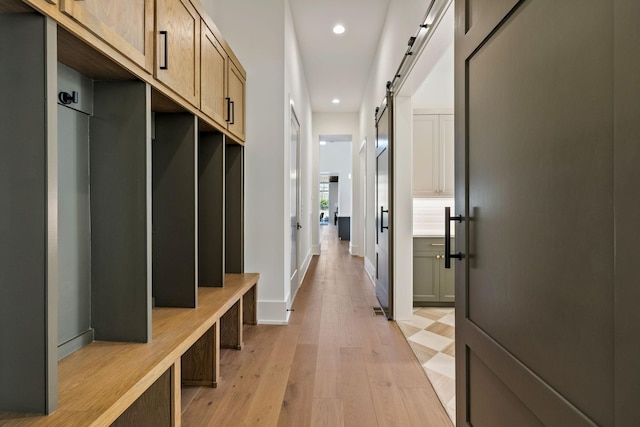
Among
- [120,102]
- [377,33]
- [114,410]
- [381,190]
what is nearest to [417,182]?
[381,190]

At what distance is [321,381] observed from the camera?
7.33 ft

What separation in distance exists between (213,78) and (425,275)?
9.47ft

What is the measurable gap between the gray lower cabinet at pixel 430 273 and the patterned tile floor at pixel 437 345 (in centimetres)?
17

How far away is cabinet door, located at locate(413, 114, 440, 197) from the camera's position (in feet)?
13.3

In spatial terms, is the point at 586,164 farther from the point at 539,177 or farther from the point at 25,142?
the point at 25,142

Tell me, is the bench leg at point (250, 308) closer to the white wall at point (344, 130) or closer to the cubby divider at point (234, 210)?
the cubby divider at point (234, 210)

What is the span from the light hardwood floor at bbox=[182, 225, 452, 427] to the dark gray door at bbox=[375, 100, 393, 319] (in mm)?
308

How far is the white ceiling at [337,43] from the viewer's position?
157 inches

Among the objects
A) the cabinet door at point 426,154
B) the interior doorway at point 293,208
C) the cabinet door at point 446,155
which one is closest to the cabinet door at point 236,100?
the interior doorway at point 293,208

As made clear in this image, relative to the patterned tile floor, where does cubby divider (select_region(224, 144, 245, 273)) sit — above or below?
above

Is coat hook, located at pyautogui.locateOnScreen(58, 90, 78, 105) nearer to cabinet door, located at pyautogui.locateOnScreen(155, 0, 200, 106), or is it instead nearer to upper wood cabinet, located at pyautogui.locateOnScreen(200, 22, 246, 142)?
cabinet door, located at pyautogui.locateOnScreen(155, 0, 200, 106)

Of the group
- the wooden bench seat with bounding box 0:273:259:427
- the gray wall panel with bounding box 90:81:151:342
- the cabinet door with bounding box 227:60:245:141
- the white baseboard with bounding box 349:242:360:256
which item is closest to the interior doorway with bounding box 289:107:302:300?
the cabinet door with bounding box 227:60:245:141

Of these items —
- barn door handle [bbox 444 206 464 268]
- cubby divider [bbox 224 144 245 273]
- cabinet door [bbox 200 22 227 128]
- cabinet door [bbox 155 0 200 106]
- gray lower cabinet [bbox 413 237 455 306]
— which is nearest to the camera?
barn door handle [bbox 444 206 464 268]

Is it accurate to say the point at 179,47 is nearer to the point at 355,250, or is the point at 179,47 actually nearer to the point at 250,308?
the point at 250,308
